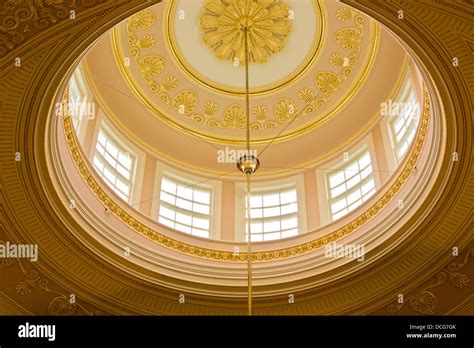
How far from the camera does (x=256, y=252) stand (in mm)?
10688

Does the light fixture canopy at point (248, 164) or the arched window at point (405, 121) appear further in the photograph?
the arched window at point (405, 121)

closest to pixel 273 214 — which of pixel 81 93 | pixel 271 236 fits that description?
pixel 271 236

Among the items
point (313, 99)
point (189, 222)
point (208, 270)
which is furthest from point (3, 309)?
point (313, 99)

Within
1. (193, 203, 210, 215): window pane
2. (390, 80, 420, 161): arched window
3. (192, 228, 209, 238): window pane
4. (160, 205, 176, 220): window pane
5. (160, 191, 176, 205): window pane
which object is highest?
(390, 80, 420, 161): arched window

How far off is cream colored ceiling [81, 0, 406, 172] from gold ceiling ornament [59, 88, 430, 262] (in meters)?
2.41

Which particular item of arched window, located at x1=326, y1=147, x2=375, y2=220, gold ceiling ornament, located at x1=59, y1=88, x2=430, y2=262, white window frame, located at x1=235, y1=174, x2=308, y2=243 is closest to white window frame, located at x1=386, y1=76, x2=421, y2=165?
gold ceiling ornament, located at x1=59, y1=88, x2=430, y2=262

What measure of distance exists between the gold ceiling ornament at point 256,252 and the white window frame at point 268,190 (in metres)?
0.91

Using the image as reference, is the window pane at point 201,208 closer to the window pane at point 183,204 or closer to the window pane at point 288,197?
the window pane at point 183,204

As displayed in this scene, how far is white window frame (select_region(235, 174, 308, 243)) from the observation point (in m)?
11.6

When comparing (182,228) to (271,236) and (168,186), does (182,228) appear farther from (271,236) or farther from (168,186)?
(271,236)

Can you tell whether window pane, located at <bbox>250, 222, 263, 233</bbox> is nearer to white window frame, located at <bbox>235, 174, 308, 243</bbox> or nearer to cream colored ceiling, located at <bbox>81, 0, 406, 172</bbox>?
white window frame, located at <bbox>235, 174, 308, 243</bbox>

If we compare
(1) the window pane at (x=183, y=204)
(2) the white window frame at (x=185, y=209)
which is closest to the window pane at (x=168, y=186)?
(2) the white window frame at (x=185, y=209)

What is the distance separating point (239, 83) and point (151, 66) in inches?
69.6

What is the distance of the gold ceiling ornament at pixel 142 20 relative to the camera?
11.8 meters
